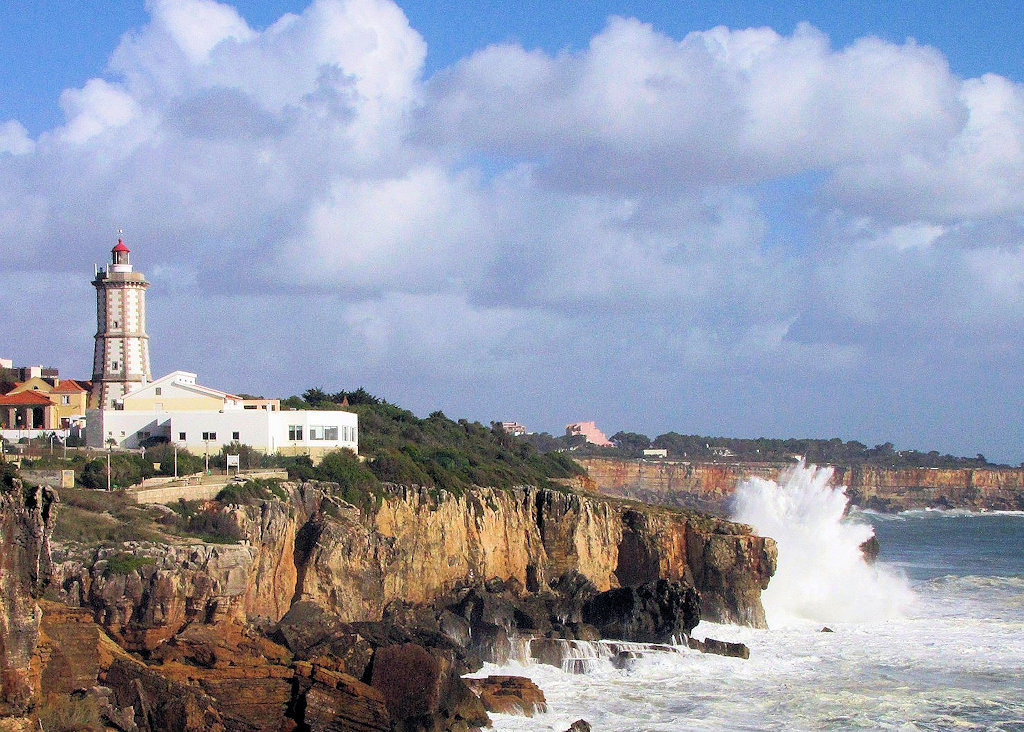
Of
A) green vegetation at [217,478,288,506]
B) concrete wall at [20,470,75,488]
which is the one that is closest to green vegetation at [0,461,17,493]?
green vegetation at [217,478,288,506]

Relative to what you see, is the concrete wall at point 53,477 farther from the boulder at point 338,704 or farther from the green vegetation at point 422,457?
the boulder at point 338,704

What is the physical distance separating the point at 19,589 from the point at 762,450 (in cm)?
13798

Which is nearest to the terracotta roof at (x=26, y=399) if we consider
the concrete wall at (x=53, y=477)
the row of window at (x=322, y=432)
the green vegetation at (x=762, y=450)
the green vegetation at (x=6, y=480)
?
the row of window at (x=322, y=432)

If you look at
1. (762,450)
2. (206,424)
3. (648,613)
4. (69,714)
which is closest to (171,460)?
(206,424)

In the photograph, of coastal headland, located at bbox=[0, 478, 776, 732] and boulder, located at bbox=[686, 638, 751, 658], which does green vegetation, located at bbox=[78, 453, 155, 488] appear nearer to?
coastal headland, located at bbox=[0, 478, 776, 732]

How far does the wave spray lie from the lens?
1821 inches

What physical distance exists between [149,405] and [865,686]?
2362cm

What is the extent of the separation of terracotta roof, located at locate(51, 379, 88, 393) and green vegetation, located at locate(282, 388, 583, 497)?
7.85 m

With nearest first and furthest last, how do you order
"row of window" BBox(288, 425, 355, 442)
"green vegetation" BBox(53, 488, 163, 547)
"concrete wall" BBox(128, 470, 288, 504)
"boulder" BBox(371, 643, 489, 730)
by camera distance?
"boulder" BBox(371, 643, 489, 730), "green vegetation" BBox(53, 488, 163, 547), "concrete wall" BBox(128, 470, 288, 504), "row of window" BBox(288, 425, 355, 442)

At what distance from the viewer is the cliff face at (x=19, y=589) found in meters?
17.3

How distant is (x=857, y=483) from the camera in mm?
125875

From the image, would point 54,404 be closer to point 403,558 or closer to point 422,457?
point 422,457

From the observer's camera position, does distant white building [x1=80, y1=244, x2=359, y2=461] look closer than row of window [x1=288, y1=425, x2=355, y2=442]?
Yes

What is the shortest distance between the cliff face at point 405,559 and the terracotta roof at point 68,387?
16.9 m
